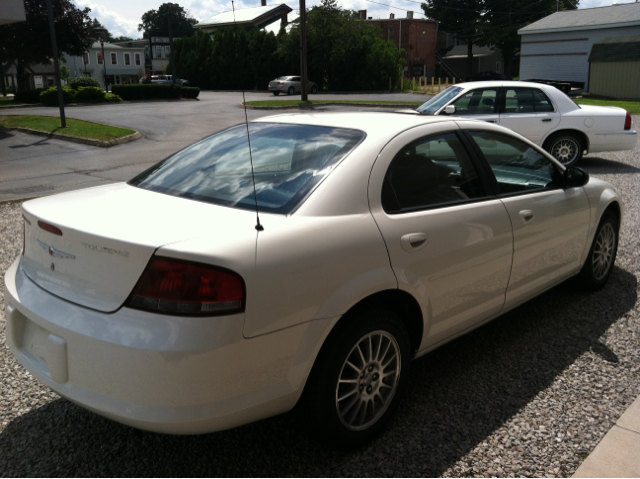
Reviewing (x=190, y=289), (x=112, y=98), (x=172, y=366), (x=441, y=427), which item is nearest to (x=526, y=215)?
(x=441, y=427)

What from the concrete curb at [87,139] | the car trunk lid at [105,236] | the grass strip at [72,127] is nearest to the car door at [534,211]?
the car trunk lid at [105,236]

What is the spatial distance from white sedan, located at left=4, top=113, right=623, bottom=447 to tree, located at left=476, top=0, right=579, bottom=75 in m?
66.0

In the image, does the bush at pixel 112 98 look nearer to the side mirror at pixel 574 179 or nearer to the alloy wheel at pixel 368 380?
the side mirror at pixel 574 179

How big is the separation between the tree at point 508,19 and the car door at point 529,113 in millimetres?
57044

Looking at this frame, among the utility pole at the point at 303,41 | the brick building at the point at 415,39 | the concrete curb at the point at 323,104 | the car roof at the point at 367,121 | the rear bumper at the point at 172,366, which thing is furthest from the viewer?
the brick building at the point at 415,39

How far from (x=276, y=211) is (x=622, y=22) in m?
45.4

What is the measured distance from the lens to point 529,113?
37.5 feet

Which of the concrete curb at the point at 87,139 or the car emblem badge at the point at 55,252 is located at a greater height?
the car emblem badge at the point at 55,252

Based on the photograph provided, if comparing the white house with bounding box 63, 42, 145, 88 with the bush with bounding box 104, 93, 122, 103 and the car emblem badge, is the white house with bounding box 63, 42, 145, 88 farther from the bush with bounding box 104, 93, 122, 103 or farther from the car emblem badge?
the car emblem badge

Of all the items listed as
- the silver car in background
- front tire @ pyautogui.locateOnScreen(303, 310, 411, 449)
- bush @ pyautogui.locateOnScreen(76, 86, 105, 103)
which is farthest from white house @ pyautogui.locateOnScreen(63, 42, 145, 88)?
front tire @ pyautogui.locateOnScreen(303, 310, 411, 449)

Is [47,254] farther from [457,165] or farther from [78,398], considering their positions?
[457,165]

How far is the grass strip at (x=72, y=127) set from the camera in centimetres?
1778

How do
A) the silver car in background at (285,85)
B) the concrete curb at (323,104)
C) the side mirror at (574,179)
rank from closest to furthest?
the side mirror at (574,179) → the concrete curb at (323,104) → the silver car in background at (285,85)

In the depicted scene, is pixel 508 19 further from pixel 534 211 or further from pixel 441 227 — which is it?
pixel 441 227
